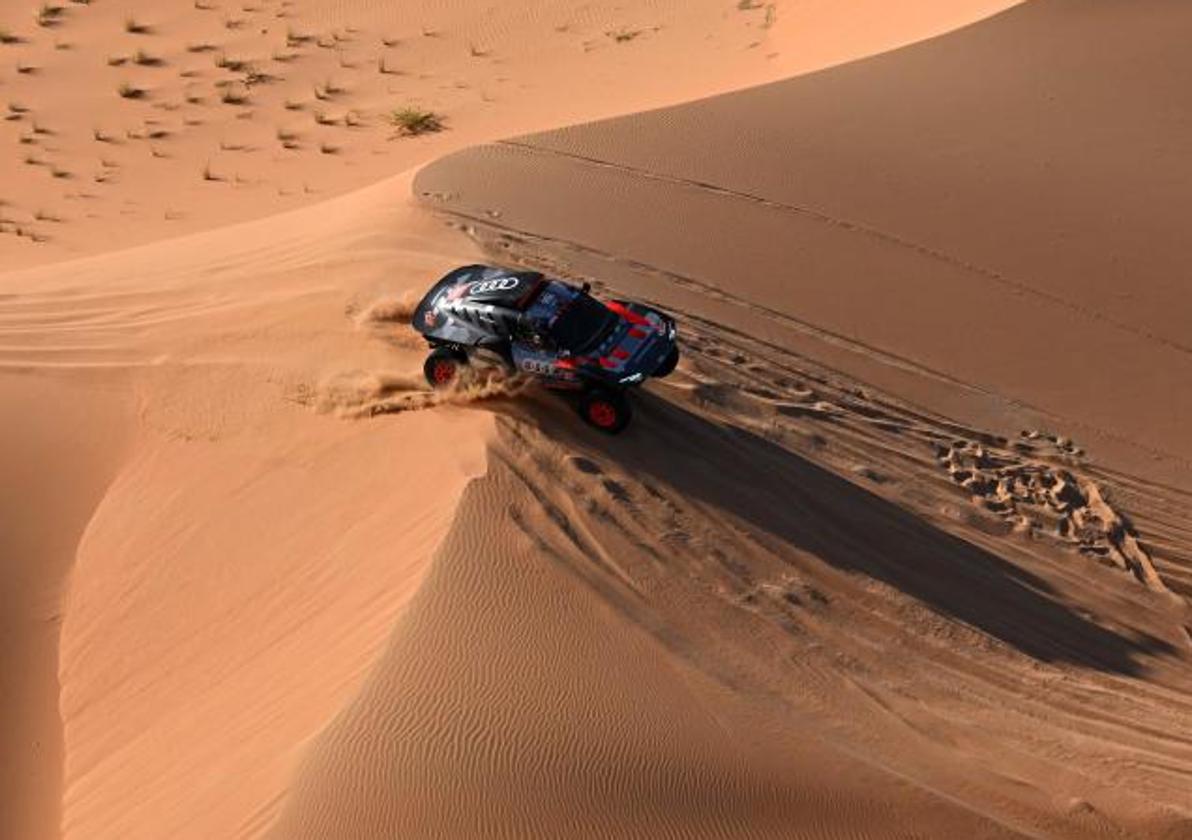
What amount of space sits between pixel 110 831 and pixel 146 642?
1920 mm

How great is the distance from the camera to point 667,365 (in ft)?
40.0

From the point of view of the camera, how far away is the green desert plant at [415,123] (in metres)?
23.5

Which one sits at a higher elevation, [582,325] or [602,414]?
[582,325]

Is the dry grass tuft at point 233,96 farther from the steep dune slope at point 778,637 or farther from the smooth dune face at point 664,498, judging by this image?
the steep dune slope at point 778,637

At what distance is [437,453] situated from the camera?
11.7 metres

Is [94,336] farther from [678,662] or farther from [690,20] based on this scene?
[690,20]

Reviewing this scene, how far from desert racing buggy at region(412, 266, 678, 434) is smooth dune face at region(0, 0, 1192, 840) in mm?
306

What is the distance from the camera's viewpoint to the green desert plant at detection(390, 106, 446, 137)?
23531 millimetres

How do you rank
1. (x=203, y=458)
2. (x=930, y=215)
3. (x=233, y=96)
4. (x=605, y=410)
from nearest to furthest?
(x=605, y=410)
(x=203, y=458)
(x=930, y=215)
(x=233, y=96)

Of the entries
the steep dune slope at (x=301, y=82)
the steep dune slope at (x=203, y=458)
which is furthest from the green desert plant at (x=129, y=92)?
the steep dune slope at (x=203, y=458)

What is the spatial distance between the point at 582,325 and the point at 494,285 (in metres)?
0.84

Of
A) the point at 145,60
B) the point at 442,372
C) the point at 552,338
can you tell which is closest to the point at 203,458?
the point at 442,372

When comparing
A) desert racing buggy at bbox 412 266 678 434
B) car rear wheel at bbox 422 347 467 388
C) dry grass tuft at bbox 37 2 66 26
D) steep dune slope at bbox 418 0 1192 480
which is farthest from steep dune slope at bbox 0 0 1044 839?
dry grass tuft at bbox 37 2 66 26

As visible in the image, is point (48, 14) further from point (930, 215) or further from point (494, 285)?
point (494, 285)
